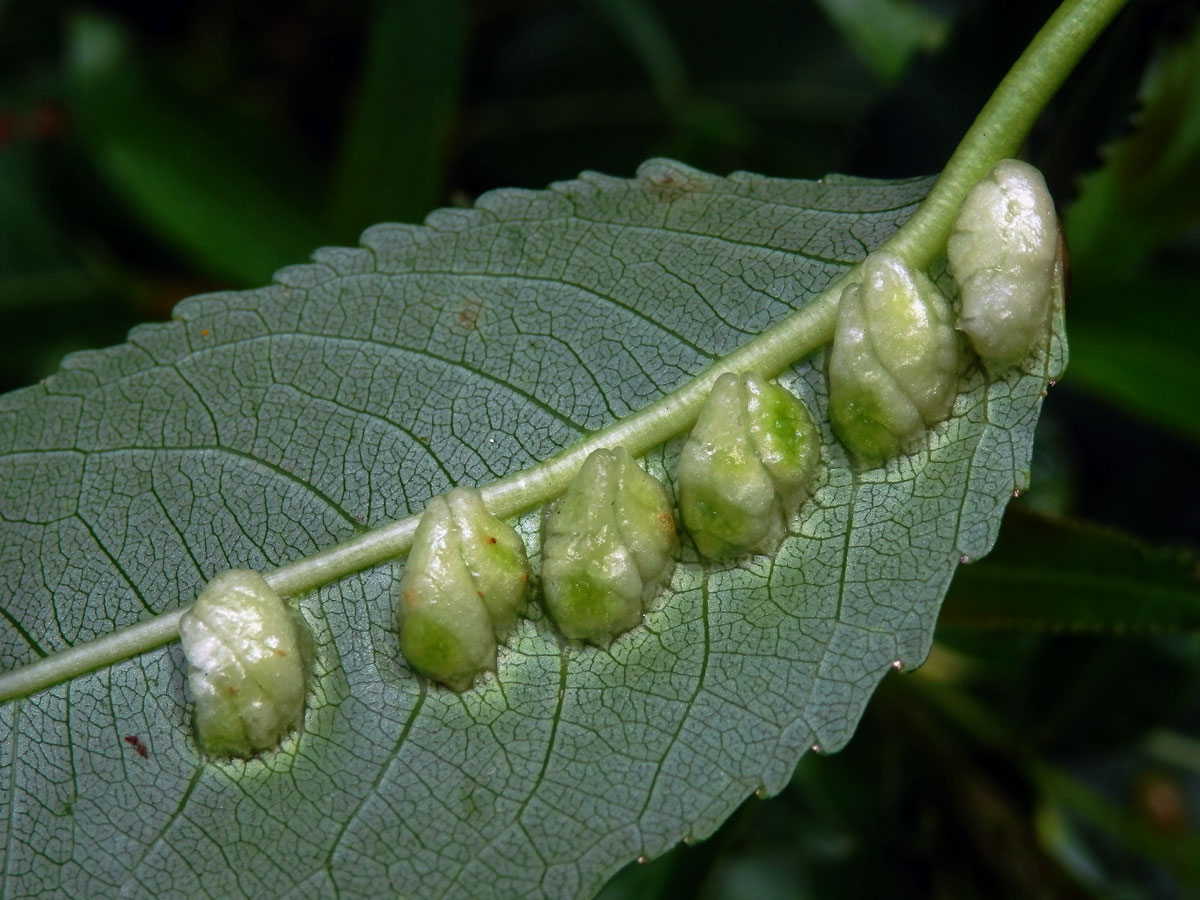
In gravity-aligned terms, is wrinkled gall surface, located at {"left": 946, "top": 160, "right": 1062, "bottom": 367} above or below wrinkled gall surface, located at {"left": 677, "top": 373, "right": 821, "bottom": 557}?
above

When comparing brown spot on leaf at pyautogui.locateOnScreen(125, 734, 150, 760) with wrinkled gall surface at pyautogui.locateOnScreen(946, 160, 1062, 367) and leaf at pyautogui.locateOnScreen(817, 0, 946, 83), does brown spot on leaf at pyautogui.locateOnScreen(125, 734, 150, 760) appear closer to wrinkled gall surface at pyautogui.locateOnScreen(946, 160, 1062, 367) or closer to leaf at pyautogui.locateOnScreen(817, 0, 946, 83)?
wrinkled gall surface at pyautogui.locateOnScreen(946, 160, 1062, 367)

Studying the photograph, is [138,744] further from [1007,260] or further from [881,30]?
[881,30]

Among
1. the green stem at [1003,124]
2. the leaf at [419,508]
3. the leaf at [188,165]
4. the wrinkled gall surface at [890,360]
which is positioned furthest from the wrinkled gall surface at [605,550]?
the leaf at [188,165]

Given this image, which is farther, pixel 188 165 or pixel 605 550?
pixel 188 165

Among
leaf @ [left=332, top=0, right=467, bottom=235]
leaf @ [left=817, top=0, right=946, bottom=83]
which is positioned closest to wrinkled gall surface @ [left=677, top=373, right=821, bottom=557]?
leaf @ [left=817, top=0, right=946, bottom=83]

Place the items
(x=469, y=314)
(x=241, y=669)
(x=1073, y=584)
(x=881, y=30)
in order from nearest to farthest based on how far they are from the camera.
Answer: (x=241, y=669) < (x=469, y=314) < (x=1073, y=584) < (x=881, y=30)

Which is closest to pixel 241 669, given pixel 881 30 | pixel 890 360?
pixel 890 360
